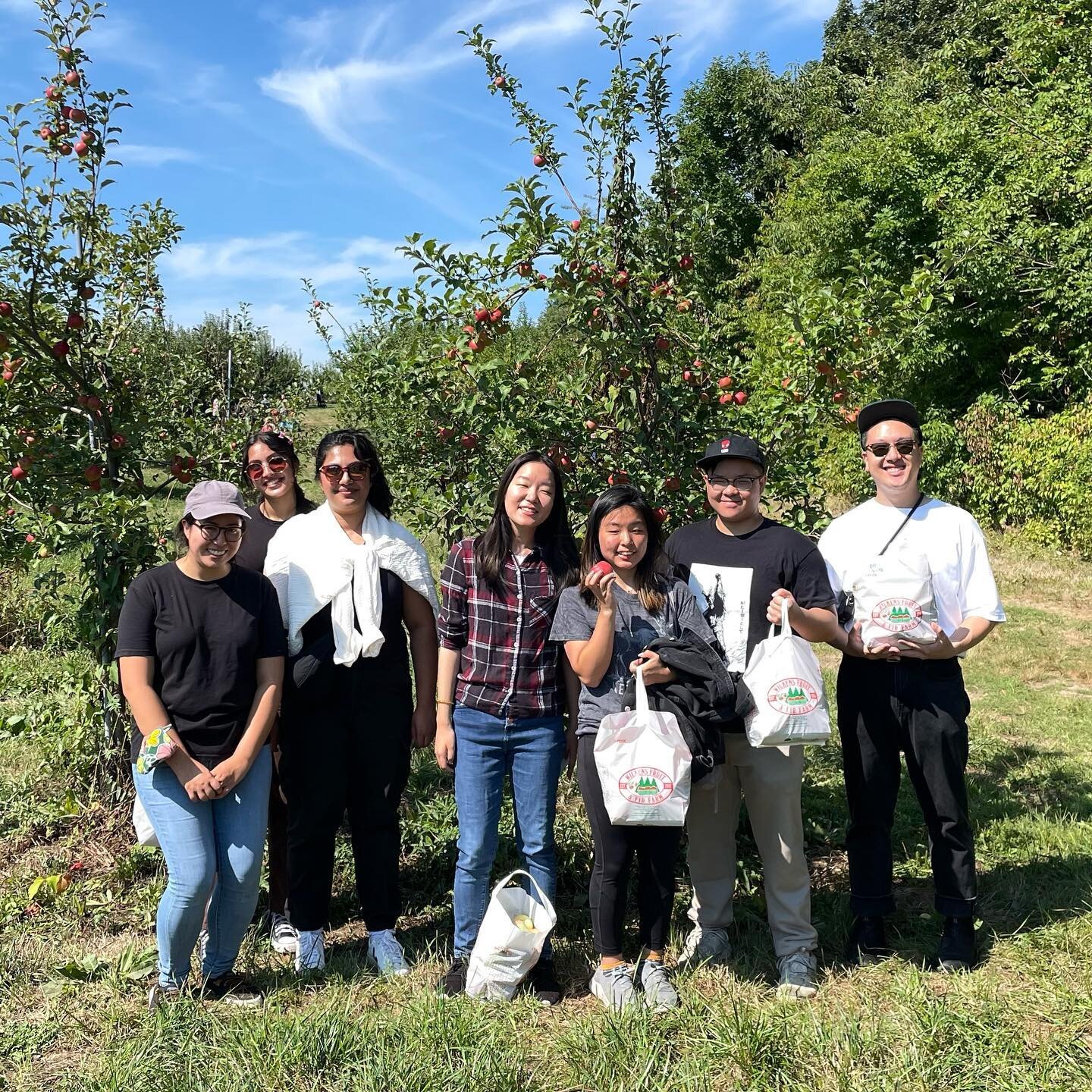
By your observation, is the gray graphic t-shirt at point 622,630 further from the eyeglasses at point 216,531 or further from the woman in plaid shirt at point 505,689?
the eyeglasses at point 216,531

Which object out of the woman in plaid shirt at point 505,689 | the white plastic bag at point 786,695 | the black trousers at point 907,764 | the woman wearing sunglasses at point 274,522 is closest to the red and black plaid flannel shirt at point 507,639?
the woman in plaid shirt at point 505,689

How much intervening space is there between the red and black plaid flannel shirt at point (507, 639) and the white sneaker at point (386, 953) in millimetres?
946

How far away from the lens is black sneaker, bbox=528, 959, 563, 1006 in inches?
124

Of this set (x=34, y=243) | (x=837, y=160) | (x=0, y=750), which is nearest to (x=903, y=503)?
(x=34, y=243)

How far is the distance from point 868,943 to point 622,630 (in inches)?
59.1

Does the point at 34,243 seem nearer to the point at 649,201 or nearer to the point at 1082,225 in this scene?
the point at 649,201

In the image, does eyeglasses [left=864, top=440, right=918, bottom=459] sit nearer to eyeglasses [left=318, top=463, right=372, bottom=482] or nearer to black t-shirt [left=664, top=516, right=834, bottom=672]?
black t-shirt [left=664, top=516, right=834, bottom=672]

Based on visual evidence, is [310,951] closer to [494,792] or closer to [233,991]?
[233,991]

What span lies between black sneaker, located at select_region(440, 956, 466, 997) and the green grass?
13 centimetres

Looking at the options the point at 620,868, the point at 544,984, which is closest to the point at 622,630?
the point at 620,868

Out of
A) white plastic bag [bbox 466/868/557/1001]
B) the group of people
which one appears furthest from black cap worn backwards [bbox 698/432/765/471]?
white plastic bag [bbox 466/868/557/1001]

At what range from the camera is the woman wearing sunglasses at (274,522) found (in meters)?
3.67

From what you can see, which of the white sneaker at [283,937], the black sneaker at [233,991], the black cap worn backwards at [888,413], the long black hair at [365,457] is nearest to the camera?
the black sneaker at [233,991]

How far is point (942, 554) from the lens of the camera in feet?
10.7
